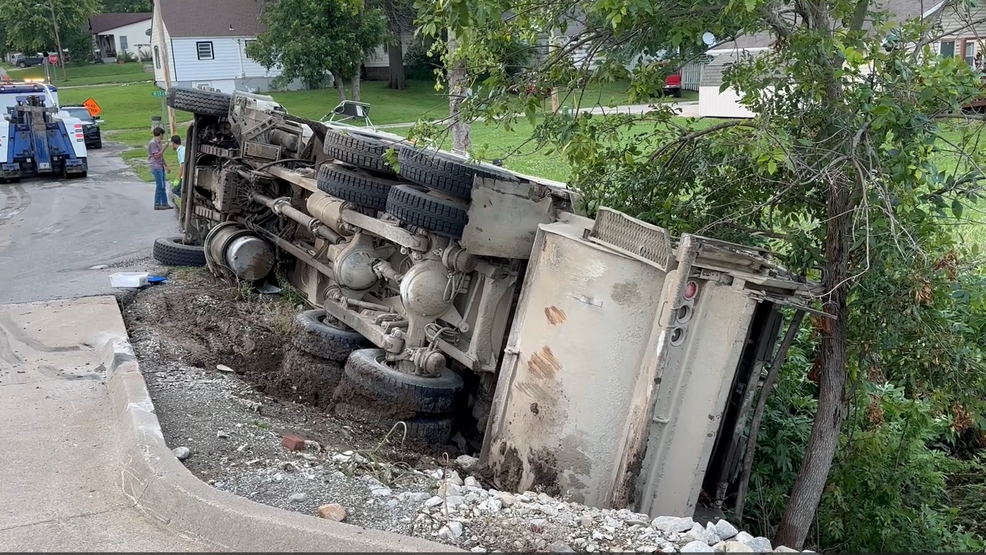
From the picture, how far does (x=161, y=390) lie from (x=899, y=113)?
4595 millimetres

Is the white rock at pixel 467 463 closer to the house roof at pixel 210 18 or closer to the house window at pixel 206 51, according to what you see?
the house roof at pixel 210 18

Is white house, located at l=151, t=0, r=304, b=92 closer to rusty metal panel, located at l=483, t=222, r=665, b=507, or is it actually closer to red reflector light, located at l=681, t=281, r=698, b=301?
rusty metal panel, located at l=483, t=222, r=665, b=507

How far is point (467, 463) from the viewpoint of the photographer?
5910 mm

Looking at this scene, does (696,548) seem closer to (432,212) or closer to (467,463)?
(467,463)

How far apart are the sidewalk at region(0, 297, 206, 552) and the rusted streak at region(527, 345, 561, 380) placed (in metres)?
2.04

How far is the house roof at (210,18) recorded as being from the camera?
52.9 metres

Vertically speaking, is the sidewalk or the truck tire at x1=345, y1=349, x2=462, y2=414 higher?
the truck tire at x1=345, y1=349, x2=462, y2=414

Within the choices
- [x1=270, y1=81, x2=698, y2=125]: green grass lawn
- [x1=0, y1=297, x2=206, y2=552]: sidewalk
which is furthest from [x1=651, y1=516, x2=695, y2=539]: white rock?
[x1=270, y1=81, x2=698, y2=125]: green grass lawn

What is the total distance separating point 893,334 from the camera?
5.18m

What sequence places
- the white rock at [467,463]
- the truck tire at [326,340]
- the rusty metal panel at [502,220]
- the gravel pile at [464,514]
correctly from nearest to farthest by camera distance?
the gravel pile at [464,514] → the white rock at [467,463] → the rusty metal panel at [502,220] → the truck tire at [326,340]

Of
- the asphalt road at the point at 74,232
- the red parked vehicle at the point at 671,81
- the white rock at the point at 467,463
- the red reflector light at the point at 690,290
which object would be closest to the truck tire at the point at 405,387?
the white rock at the point at 467,463

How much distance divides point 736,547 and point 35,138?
21.8 meters

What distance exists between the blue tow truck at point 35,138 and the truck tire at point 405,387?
1812 cm

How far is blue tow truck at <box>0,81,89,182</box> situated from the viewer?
2155cm
